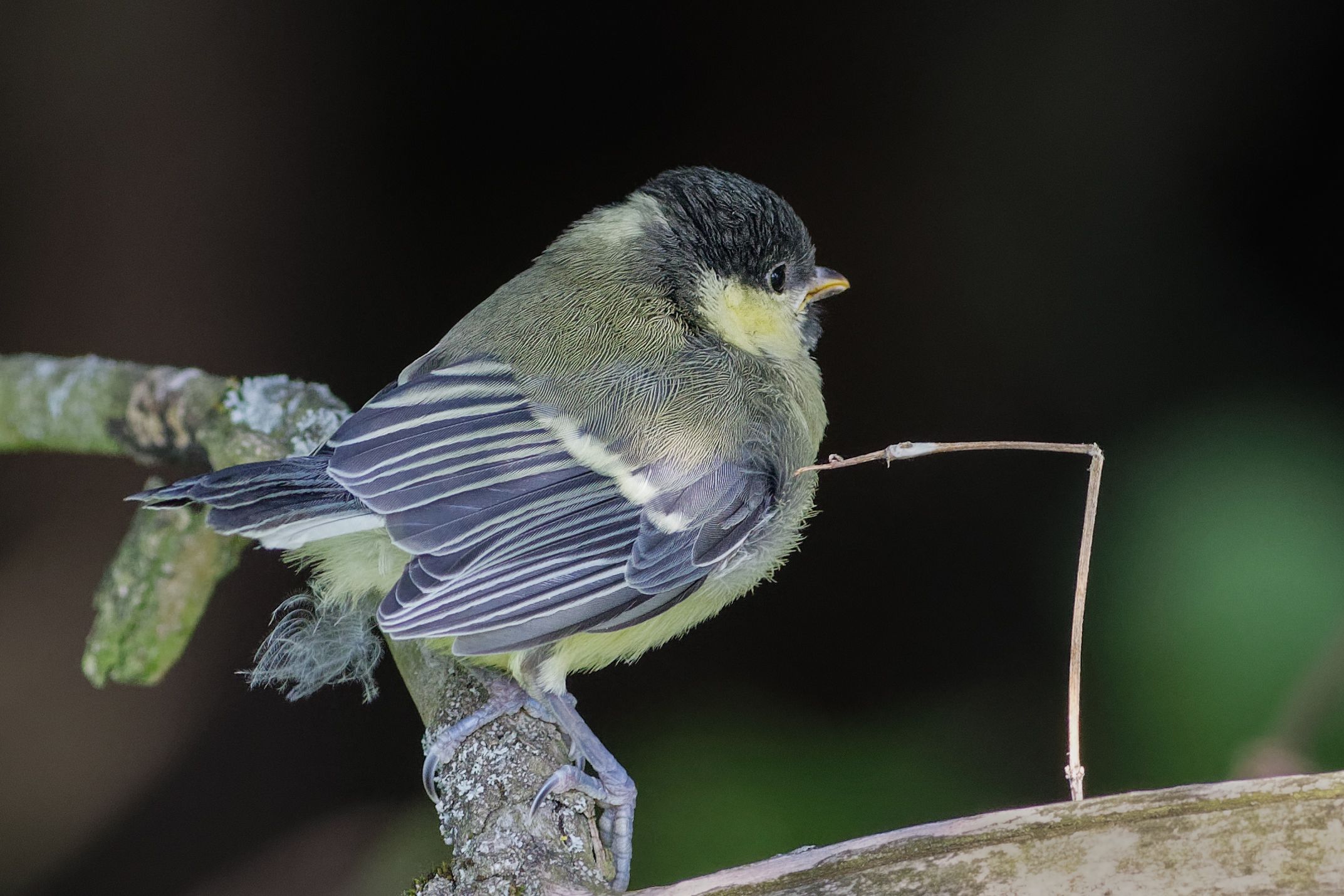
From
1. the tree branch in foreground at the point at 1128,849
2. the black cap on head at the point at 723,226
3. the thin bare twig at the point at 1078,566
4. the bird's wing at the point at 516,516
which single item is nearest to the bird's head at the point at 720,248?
the black cap on head at the point at 723,226

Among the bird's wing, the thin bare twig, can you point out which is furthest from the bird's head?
the thin bare twig

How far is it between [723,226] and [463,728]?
1.92ft

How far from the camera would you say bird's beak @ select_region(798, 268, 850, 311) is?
1326mm

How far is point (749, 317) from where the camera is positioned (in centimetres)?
126

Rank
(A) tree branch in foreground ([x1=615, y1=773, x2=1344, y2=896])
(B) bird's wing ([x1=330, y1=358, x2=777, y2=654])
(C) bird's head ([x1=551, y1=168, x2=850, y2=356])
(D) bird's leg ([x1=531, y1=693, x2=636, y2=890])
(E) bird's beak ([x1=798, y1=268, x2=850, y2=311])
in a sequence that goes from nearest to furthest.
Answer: (A) tree branch in foreground ([x1=615, y1=773, x2=1344, y2=896]) → (B) bird's wing ([x1=330, y1=358, x2=777, y2=654]) → (D) bird's leg ([x1=531, y1=693, x2=636, y2=890]) → (C) bird's head ([x1=551, y1=168, x2=850, y2=356]) → (E) bird's beak ([x1=798, y1=268, x2=850, y2=311])

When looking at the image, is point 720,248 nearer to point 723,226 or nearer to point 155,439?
point 723,226

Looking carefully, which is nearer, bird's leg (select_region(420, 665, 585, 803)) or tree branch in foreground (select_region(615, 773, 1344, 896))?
tree branch in foreground (select_region(615, 773, 1344, 896))

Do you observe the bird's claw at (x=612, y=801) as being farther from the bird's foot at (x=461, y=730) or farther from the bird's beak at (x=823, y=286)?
the bird's beak at (x=823, y=286)

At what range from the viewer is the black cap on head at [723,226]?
1.22m

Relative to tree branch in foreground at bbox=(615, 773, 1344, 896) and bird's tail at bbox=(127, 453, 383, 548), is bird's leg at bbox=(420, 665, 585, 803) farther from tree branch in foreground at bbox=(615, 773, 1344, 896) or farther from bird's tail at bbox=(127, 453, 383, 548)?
tree branch in foreground at bbox=(615, 773, 1344, 896)

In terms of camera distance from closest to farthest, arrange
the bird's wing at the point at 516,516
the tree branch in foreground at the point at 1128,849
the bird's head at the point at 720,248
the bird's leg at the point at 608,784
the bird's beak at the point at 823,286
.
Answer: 1. the tree branch in foreground at the point at 1128,849
2. the bird's wing at the point at 516,516
3. the bird's leg at the point at 608,784
4. the bird's head at the point at 720,248
5. the bird's beak at the point at 823,286

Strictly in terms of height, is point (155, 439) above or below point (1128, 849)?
above

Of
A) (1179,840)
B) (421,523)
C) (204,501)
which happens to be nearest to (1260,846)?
(1179,840)

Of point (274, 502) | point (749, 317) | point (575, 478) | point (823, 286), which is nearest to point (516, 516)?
point (575, 478)
